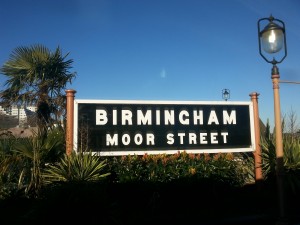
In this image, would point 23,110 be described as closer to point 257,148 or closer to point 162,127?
A: point 162,127

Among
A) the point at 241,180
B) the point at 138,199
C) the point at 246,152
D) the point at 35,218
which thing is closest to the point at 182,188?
the point at 138,199

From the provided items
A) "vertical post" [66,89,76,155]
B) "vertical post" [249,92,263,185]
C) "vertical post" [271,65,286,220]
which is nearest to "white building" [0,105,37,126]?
"vertical post" [66,89,76,155]

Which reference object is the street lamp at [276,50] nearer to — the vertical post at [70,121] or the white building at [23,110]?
the vertical post at [70,121]

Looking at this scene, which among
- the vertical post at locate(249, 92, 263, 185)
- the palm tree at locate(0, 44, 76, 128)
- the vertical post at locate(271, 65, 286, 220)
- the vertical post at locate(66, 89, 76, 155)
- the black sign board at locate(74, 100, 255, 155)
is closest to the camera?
the vertical post at locate(271, 65, 286, 220)

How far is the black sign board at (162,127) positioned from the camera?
8461 millimetres

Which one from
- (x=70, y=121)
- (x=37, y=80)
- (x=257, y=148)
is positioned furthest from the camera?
(x=37, y=80)

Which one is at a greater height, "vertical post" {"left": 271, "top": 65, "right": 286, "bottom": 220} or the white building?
the white building

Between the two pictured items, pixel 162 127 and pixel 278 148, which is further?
pixel 162 127

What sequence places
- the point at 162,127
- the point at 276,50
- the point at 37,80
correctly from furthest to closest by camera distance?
the point at 37,80, the point at 162,127, the point at 276,50

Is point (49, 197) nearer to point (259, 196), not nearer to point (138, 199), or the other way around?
point (138, 199)

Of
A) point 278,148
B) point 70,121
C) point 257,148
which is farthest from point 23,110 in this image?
point 278,148

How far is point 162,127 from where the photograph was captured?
896 centimetres

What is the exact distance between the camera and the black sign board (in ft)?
27.8

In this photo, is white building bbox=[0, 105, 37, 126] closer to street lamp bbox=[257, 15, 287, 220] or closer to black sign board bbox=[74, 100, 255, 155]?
black sign board bbox=[74, 100, 255, 155]
